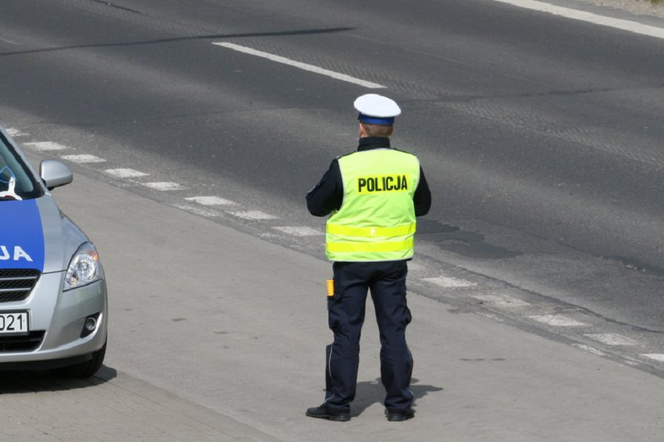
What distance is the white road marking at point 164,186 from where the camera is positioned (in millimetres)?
14305

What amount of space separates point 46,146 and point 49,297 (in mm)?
7419

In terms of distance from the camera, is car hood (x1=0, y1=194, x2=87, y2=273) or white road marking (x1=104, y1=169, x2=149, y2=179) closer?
car hood (x1=0, y1=194, x2=87, y2=273)

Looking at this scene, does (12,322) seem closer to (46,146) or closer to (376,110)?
(376,110)

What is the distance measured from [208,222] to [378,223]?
4.99 meters

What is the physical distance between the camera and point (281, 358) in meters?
9.59

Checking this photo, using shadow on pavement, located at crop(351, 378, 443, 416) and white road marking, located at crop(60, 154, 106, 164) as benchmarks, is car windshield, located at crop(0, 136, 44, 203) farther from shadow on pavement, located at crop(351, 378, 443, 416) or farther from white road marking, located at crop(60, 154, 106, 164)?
white road marking, located at crop(60, 154, 106, 164)

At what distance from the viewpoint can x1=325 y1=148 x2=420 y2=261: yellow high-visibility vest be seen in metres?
8.25

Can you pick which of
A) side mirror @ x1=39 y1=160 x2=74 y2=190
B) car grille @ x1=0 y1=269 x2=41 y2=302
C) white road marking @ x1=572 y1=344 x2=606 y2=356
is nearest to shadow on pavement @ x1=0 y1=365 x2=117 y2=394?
car grille @ x1=0 y1=269 x2=41 y2=302

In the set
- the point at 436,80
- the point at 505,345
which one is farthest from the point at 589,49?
the point at 505,345

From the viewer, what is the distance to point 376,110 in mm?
8227

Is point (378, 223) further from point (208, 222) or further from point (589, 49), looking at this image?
point (589, 49)

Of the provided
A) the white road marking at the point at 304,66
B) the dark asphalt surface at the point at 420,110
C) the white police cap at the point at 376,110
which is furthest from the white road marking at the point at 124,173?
the white police cap at the point at 376,110

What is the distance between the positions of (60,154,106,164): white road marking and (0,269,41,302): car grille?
6.75 m

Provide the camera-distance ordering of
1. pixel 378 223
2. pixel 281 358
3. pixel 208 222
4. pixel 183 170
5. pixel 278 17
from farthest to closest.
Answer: pixel 278 17 < pixel 183 170 < pixel 208 222 < pixel 281 358 < pixel 378 223
